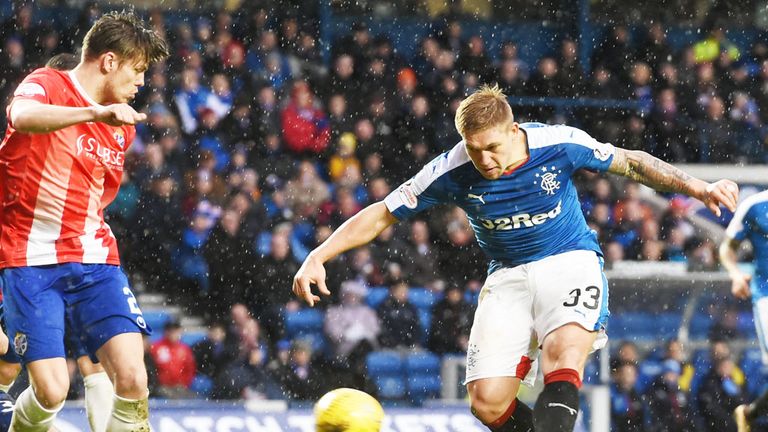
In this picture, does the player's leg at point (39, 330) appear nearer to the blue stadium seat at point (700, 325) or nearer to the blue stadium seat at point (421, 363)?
the blue stadium seat at point (421, 363)

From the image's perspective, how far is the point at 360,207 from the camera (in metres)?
12.8

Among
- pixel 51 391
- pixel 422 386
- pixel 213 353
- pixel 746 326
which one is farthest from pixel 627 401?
pixel 51 391

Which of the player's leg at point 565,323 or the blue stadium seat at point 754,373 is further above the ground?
the player's leg at point 565,323

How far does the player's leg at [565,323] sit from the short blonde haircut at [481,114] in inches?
33.1

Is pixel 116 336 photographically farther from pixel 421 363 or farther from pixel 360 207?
pixel 360 207

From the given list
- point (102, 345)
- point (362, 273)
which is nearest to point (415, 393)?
point (362, 273)

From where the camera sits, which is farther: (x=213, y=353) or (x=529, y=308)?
(x=213, y=353)

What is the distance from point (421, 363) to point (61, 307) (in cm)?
644

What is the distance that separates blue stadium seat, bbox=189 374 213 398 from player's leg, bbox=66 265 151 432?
5397 mm

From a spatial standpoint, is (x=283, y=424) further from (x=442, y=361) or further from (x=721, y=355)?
(x=721, y=355)

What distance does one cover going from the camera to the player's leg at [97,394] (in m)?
6.00

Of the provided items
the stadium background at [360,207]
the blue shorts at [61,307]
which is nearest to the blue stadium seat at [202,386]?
the stadium background at [360,207]

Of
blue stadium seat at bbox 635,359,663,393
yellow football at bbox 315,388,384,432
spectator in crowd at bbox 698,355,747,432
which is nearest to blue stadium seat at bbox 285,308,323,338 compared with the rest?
blue stadium seat at bbox 635,359,663,393

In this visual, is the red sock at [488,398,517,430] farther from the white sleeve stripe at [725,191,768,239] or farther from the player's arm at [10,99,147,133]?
the white sleeve stripe at [725,191,768,239]
